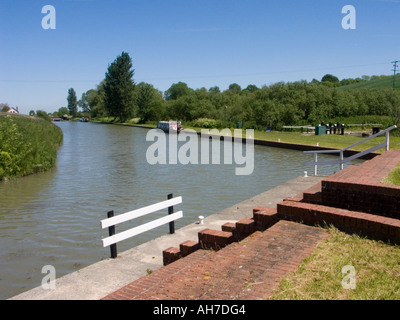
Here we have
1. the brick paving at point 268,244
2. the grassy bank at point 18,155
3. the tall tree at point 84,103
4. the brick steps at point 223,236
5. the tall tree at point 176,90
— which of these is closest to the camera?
the brick paving at point 268,244

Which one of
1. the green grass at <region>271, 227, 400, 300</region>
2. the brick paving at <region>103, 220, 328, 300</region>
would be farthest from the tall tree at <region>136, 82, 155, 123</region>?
the green grass at <region>271, 227, 400, 300</region>

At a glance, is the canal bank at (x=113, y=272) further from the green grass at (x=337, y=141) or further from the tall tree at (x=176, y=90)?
the tall tree at (x=176, y=90)

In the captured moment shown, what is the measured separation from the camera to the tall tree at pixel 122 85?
90750 millimetres

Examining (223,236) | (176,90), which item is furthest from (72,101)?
(223,236)

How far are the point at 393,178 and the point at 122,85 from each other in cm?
8909

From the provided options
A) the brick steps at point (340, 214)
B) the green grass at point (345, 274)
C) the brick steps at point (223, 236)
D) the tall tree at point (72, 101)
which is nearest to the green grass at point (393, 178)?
the brick steps at point (340, 214)

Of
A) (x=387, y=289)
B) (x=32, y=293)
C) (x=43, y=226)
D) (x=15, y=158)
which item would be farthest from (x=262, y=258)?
(x=15, y=158)

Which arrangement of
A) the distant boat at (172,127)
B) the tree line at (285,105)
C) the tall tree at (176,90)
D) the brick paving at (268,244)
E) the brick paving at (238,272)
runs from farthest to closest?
the tall tree at (176,90)
the distant boat at (172,127)
the tree line at (285,105)
the brick paving at (268,244)
the brick paving at (238,272)

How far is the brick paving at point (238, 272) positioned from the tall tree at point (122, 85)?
88.2 m

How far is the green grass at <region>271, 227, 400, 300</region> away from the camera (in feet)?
11.9

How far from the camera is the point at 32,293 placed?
17.0 feet

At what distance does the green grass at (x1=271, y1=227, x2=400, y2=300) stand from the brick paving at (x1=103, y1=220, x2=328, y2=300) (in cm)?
13

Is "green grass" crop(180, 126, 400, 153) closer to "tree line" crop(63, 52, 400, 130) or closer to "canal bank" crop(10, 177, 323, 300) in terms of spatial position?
"tree line" crop(63, 52, 400, 130)

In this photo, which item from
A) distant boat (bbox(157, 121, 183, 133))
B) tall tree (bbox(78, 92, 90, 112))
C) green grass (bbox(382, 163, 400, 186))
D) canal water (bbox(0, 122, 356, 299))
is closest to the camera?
green grass (bbox(382, 163, 400, 186))
